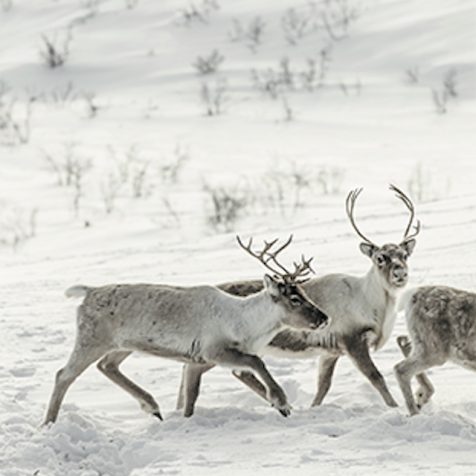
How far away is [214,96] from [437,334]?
15.8 meters

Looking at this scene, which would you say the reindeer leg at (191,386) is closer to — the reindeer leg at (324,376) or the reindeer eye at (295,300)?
the reindeer eye at (295,300)

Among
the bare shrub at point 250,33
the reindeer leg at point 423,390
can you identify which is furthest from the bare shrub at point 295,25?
the reindeer leg at point 423,390

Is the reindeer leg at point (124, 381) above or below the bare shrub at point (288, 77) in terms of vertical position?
below

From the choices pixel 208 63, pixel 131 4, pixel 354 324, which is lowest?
pixel 354 324

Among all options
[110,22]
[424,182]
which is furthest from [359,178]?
[110,22]

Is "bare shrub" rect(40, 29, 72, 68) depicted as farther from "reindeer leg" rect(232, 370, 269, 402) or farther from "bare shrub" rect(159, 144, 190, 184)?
"reindeer leg" rect(232, 370, 269, 402)

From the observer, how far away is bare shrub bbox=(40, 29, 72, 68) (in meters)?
26.0

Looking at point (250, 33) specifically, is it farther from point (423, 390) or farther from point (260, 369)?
point (260, 369)

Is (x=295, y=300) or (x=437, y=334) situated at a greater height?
(x=295, y=300)

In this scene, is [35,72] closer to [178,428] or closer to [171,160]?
[171,160]

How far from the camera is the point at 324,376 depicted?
340 inches

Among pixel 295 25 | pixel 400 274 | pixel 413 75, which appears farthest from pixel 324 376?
pixel 295 25

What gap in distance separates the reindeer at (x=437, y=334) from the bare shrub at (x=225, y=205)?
7.89 m

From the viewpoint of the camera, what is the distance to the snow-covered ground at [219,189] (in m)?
7.49
